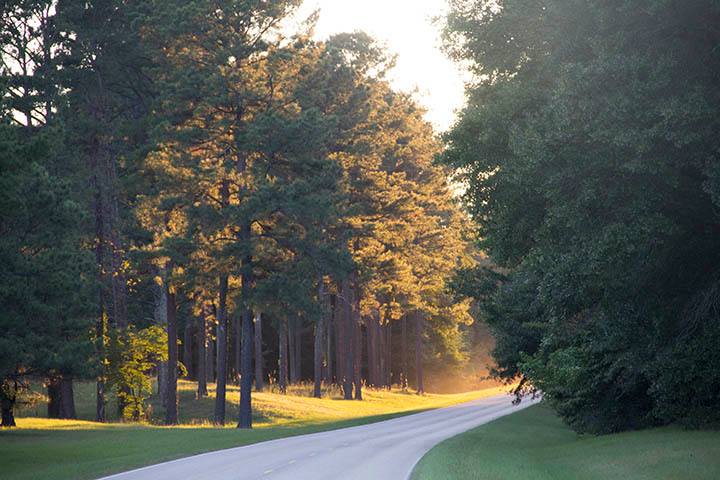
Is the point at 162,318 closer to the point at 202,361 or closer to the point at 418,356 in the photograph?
the point at 202,361

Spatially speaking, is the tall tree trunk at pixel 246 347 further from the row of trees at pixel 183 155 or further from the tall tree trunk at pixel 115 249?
the tall tree trunk at pixel 115 249

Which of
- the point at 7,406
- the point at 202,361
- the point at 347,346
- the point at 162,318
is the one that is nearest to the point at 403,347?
the point at 347,346

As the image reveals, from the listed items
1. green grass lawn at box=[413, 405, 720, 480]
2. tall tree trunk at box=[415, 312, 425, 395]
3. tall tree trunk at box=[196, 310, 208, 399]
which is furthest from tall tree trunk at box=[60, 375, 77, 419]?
tall tree trunk at box=[415, 312, 425, 395]

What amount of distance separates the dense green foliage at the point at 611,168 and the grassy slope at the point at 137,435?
11651 millimetres

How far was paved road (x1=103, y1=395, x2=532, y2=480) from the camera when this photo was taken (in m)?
21.4

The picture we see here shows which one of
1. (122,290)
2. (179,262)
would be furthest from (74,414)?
(179,262)

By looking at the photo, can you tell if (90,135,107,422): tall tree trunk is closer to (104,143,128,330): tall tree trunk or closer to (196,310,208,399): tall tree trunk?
(104,143,128,330): tall tree trunk

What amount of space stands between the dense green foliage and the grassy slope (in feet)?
38.2

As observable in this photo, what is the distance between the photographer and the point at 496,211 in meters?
24.7

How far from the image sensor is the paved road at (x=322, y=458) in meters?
21.4

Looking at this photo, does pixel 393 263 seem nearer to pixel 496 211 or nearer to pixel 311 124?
pixel 311 124

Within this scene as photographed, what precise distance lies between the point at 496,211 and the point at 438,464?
664 centimetres

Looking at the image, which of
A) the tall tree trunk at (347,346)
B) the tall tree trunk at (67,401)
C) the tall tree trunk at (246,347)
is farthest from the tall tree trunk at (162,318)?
the tall tree trunk at (347,346)

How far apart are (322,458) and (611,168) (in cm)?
1117
